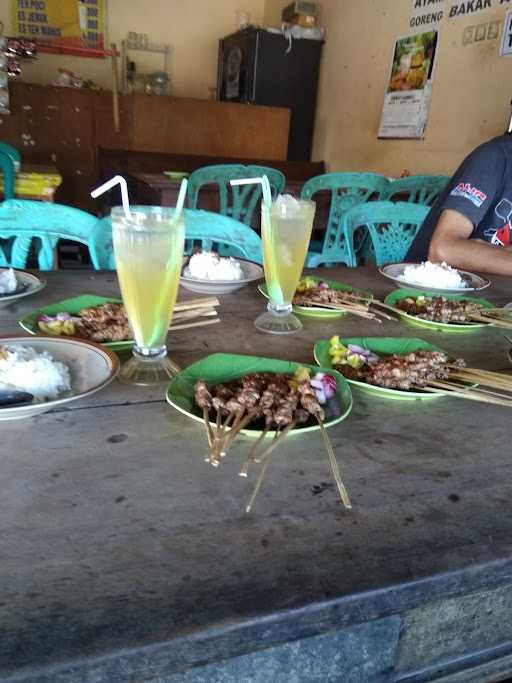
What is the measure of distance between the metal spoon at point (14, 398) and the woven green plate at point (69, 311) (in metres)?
0.21

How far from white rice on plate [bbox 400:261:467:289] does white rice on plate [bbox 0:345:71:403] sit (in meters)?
0.88

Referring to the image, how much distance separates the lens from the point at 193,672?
51cm

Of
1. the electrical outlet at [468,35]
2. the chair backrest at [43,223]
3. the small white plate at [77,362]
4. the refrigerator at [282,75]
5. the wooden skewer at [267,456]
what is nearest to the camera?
the wooden skewer at [267,456]

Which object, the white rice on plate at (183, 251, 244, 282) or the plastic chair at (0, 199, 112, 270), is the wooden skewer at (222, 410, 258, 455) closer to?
the white rice on plate at (183, 251, 244, 282)

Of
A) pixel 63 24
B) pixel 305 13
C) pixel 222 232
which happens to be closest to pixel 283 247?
pixel 222 232

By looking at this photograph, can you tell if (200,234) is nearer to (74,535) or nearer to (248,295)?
(248,295)

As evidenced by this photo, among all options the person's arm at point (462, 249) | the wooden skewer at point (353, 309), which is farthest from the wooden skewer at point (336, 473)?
the person's arm at point (462, 249)

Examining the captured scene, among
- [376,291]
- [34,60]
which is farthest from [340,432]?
[34,60]

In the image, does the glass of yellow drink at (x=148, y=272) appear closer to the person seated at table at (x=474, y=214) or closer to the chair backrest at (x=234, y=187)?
the person seated at table at (x=474, y=214)

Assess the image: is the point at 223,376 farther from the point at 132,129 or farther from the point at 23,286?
the point at 132,129

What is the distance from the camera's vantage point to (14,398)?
0.64 meters

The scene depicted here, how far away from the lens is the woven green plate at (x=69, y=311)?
0.86 m

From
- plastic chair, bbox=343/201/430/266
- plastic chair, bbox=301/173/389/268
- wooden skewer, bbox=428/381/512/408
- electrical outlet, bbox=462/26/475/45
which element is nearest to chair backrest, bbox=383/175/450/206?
plastic chair, bbox=301/173/389/268

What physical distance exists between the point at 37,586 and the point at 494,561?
374 mm
